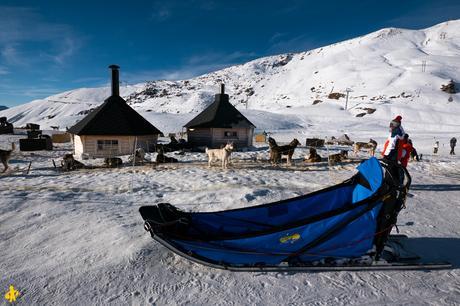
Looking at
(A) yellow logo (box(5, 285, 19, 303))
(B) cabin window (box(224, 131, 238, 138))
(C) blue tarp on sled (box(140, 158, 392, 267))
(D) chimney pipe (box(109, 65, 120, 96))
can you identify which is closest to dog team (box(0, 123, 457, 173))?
(C) blue tarp on sled (box(140, 158, 392, 267))

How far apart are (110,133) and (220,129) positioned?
8.19 metres

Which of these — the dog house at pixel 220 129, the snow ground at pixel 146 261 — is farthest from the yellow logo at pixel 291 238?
the dog house at pixel 220 129

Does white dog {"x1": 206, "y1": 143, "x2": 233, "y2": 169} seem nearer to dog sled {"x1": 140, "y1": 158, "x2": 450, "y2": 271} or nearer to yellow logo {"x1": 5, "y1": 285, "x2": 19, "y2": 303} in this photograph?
dog sled {"x1": 140, "y1": 158, "x2": 450, "y2": 271}

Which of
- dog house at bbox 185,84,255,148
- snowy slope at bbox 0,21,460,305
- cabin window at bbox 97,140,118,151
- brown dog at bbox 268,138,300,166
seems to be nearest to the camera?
snowy slope at bbox 0,21,460,305

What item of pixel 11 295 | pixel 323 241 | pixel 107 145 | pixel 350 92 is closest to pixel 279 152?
pixel 323 241

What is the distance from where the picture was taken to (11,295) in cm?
343

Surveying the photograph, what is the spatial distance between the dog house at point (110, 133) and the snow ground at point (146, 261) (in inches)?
386

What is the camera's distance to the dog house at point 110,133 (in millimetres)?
18312

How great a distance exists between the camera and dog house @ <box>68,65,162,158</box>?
18.3 metres

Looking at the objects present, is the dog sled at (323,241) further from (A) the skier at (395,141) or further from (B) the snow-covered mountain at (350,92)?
(B) the snow-covered mountain at (350,92)

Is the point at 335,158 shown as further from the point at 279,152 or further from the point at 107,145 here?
the point at 107,145

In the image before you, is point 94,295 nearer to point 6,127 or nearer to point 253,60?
point 6,127

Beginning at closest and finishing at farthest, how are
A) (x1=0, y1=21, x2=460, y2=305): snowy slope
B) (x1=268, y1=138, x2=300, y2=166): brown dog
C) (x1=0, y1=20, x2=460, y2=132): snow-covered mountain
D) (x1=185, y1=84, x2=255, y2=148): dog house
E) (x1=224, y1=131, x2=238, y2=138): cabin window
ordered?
(x1=0, y1=21, x2=460, y2=305): snowy slope → (x1=268, y1=138, x2=300, y2=166): brown dog → (x1=185, y1=84, x2=255, y2=148): dog house → (x1=224, y1=131, x2=238, y2=138): cabin window → (x1=0, y1=20, x2=460, y2=132): snow-covered mountain

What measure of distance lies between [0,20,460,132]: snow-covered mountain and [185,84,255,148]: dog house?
2488 centimetres
